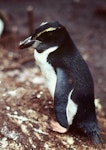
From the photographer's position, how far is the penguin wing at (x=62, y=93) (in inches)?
93.3

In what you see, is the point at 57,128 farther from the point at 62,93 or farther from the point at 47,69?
the point at 47,69

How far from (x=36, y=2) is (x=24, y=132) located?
120 inches

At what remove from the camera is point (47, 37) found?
94.5 inches

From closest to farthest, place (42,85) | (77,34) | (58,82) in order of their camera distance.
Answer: (58,82) < (42,85) < (77,34)

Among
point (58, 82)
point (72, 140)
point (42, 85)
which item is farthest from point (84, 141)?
A: point (42, 85)

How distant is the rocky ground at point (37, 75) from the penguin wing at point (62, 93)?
0.17m

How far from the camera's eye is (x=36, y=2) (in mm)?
5172

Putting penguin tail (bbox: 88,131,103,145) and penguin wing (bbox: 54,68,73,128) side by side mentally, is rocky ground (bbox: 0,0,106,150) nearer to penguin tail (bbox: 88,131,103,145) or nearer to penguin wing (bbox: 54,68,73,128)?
penguin tail (bbox: 88,131,103,145)

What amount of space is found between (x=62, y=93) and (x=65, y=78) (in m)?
0.09

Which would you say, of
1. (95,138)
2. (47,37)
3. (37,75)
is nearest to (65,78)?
(47,37)

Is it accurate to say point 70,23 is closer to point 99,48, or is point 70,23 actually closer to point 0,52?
point 99,48

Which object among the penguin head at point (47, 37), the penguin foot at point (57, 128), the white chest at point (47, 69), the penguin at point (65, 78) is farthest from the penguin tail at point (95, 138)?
the penguin head at point (47, 37)

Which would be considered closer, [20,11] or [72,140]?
[72,140]

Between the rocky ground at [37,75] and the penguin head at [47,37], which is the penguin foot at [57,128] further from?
the penguin head at [47,37]
